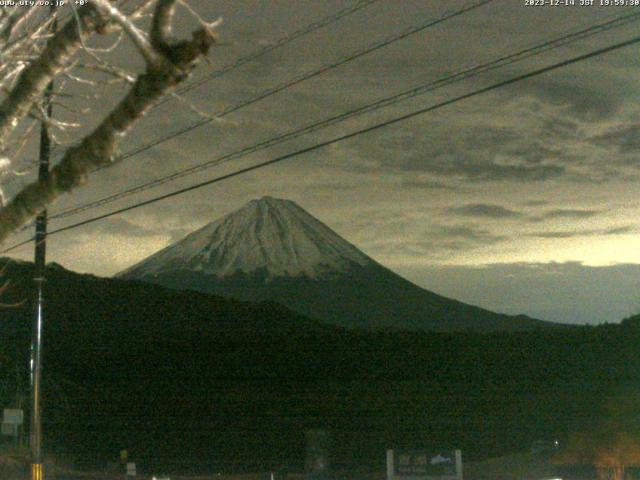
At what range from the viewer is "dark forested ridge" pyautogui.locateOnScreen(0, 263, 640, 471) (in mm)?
74562

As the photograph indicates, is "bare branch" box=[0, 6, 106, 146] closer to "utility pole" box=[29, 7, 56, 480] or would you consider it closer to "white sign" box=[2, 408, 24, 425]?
"utility pole" box=[29, 7, 56, 480]

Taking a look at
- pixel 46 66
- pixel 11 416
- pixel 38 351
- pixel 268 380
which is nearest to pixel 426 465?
pixel 38 351

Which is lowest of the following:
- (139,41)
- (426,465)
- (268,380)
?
(426,465)

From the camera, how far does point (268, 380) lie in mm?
114875

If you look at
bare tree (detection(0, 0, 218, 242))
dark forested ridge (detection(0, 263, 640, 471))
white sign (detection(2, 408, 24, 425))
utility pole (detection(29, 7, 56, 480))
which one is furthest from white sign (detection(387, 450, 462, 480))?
dark forested ridge (detection(0, 263, 640, 471))

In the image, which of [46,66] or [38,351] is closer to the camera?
[46,66]

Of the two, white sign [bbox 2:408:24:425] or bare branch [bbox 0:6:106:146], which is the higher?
bare branch [bbox 0:6:106:146]

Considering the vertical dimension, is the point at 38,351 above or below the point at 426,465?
above

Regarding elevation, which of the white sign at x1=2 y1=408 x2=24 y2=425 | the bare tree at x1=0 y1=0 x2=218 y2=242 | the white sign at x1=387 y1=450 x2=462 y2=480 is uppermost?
the bare tree at x1=0 y1=0 x2=218 y2=242

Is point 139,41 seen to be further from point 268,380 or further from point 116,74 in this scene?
point 268,380

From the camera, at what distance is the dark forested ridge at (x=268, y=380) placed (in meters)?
74.6

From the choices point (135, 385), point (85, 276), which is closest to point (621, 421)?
point (135, 385)

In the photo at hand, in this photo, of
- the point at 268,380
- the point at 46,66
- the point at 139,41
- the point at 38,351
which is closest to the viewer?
the point at 139,41

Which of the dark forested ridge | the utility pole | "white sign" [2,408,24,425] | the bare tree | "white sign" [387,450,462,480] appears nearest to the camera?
the bare tree
